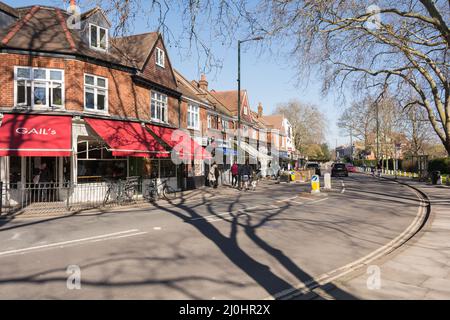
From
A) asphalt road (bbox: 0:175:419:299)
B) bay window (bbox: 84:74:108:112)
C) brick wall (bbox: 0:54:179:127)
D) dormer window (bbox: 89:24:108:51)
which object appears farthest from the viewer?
dormer window (bbox: 89:24:108:51)

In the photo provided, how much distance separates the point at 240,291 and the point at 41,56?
49.1ft

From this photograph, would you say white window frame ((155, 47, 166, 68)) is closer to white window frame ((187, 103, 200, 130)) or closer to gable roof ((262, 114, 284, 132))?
white window frame ((187, 103, 200, 130))

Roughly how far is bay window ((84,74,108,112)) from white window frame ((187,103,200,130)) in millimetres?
8608

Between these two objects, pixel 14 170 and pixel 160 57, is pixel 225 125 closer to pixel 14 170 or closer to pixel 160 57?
pixel 160 57

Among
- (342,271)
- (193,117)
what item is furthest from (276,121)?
(342,271)

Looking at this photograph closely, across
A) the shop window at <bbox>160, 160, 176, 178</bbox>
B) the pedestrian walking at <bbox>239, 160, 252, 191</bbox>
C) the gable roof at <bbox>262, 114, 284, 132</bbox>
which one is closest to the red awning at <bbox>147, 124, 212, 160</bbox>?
the shop window at <bbox>160, 160, 176, 178</bbox>

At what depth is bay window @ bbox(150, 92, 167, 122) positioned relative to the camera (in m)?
20.6

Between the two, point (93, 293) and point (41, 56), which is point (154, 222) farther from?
point (41, 56)

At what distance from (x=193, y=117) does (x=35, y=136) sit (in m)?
13.3

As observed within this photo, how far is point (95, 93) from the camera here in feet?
55.1

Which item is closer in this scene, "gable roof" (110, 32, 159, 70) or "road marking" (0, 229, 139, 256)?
"road marking" (0, 229, 139, 256)

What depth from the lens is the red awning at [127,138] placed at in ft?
50.6

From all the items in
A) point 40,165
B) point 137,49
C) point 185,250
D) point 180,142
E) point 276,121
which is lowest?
point 185,250
